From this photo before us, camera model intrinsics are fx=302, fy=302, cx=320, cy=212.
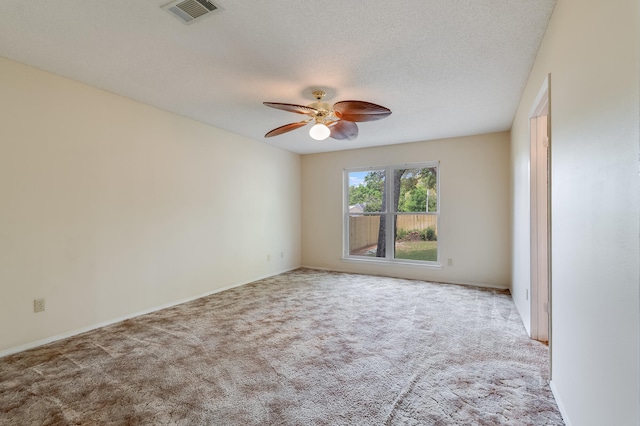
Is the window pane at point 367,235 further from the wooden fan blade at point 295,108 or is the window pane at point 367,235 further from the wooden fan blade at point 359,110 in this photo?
the wooden fan blade at point 295,108

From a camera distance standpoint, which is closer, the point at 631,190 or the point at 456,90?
the point at 631,190

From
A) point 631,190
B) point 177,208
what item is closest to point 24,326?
point 177,208

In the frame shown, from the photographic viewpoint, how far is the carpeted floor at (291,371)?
1.75 m

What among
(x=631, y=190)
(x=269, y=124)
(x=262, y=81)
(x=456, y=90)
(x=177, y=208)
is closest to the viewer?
(x=631, y=190)

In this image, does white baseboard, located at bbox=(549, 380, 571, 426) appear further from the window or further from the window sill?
the window

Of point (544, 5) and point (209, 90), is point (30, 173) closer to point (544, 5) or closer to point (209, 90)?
point (209, 90)

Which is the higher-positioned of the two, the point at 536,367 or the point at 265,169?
the point at 265,169

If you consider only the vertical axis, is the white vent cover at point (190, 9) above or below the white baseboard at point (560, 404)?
above

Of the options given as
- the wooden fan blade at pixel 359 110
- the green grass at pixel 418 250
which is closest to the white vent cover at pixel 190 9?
the wooden fan blade at pixel 359 110

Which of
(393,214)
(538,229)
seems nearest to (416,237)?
(393,214)

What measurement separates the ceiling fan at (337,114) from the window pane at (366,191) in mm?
2223

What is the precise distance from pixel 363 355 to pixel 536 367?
127 centimetres

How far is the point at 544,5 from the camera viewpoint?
72.2 inches

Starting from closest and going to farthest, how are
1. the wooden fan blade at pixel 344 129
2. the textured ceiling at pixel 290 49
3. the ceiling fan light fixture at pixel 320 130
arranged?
1. the textured ceiling at pixel 290 49
2. the ceiling fan light fixture at pixel 320 130
3. the wooden fan blade at pixel 344 129
